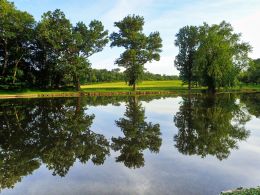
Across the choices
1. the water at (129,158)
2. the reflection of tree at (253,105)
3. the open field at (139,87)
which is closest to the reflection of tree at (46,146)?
the water at (129,158)

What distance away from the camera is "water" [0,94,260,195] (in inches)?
446

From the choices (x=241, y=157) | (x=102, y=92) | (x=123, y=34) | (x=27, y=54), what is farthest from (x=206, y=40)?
(x=241, y=157)

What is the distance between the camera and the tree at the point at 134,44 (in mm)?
78938

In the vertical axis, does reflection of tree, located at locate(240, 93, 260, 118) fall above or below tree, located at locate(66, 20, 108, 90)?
below

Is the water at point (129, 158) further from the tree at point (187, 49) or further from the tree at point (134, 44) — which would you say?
the tree at point (187, 49)

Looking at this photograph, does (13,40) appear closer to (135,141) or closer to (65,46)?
(65,46)

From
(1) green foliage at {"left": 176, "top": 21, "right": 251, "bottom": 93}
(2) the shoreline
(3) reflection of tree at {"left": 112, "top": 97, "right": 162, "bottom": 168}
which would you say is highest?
(1) green foliage at {"left": 176, "top": 21, "right": 251, "bottom": 93}

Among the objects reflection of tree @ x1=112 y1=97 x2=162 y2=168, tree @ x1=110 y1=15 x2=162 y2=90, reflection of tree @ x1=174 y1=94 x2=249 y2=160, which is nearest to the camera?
reflection of tree @ x1=112 y1=97 x2=162 y2=168

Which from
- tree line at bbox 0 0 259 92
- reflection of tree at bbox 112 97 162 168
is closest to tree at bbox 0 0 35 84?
tree line at bbox 0 0 259 92

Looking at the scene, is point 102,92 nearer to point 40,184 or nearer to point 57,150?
point 57,150

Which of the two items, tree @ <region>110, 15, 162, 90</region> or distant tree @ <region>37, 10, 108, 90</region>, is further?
tree @ <region>110, 15, 162, 90</region>

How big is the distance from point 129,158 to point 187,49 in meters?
74.5

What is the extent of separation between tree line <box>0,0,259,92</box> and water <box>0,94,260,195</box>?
4905cm

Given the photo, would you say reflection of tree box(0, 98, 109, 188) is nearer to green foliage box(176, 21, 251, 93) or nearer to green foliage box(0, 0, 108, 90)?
green foliage box(0, 0, 108, 90)
